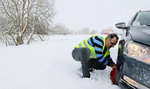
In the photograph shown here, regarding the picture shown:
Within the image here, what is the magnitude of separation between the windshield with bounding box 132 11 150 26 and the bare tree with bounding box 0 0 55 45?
1681 centimetres

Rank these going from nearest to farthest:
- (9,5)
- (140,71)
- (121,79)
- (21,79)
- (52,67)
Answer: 1. (140,71)
2. (121,79)
3. (21,79)
4. (52,67)
5. (9,5)

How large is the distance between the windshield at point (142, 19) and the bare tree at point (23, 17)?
16.8 meters

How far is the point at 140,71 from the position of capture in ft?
6.86

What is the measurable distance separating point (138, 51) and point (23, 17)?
62.1 feet

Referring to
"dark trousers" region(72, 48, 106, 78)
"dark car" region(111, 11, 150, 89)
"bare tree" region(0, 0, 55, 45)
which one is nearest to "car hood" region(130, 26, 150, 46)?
"dark car" region(111, 11, 150, 89)

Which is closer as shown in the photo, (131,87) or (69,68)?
(131,87)

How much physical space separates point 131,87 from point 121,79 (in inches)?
7.5

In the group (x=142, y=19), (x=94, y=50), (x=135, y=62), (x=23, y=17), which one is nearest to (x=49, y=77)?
(x=94, y=50)

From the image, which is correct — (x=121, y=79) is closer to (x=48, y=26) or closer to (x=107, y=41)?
(x=107, y=41)

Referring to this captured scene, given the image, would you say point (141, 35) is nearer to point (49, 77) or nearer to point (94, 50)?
point (94, 50)

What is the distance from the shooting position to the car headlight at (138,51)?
2.11m

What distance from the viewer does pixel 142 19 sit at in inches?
130

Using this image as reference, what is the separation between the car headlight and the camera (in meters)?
2.11

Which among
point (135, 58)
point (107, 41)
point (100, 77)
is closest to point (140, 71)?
point (135, 58)
